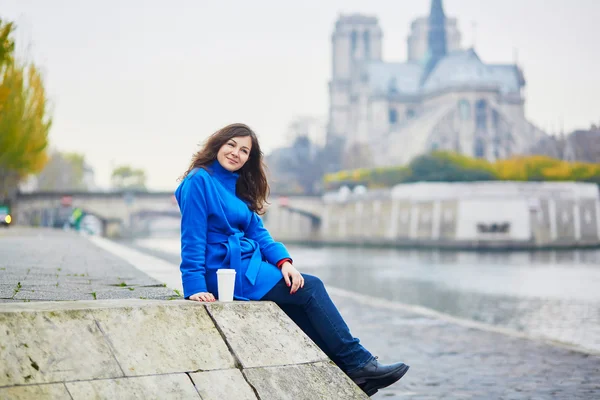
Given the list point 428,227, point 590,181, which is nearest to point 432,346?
point 428,227

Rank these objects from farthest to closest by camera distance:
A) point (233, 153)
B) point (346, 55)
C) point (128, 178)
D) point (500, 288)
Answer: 1. point (128, 178)
2. point (346, 55)
3. point (500, 288)
4. point (233, 153)

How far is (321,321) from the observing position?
4.51 m

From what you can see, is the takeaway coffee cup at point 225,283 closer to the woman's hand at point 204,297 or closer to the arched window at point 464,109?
the woman's hand at point 204,297

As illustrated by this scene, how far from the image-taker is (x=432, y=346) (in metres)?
8.55

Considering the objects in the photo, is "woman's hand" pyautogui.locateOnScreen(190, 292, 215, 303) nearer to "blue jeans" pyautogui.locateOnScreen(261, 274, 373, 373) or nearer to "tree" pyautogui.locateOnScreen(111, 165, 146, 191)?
"blue jeans" pyautogui.locateOnScreen(261, 274, 373, 373)

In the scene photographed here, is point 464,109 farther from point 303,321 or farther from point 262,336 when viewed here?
point 262,336

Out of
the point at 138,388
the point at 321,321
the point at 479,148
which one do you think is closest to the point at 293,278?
the point at 321,321

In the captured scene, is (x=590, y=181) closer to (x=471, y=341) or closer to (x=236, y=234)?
(x=471, y=341)

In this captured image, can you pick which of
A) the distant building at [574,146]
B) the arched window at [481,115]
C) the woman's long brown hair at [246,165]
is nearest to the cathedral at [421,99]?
the arched window at [481,115]

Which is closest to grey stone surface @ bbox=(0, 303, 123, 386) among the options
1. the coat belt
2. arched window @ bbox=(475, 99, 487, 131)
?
the coat belt

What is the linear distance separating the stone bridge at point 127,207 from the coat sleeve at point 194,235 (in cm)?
4786

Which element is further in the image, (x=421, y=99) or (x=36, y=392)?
(x=421, y=99)

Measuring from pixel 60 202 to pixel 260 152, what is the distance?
5691 cm

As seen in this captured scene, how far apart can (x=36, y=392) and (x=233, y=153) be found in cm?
183
